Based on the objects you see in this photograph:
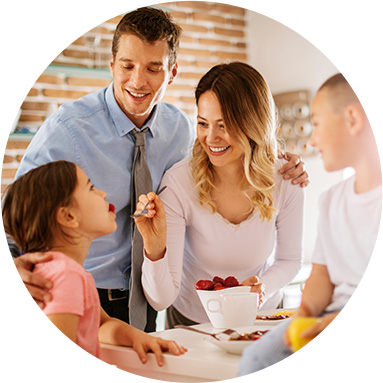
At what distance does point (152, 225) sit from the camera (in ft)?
3.81

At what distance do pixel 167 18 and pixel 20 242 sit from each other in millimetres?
503

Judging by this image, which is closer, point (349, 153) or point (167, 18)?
point (349, 153)

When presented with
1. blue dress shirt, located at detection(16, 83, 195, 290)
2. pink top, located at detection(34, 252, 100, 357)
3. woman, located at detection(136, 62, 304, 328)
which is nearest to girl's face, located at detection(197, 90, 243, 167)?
woman, located at detection(136, 62, 304, 328)

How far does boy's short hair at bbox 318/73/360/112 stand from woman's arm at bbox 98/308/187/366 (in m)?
0.52

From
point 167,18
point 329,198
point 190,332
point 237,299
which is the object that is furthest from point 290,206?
point 167,18

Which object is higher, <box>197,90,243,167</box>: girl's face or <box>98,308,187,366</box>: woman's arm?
<box>197,90,243,167</box>: girl's face

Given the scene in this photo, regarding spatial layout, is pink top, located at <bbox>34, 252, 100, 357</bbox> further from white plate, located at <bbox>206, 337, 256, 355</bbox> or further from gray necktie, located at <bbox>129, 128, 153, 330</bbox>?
white plate, located at <bbox>206, 337, 256, 355</bbox>

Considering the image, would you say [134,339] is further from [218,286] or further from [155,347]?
[218,286]

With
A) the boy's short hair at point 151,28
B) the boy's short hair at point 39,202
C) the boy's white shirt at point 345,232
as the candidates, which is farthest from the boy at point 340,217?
the boy's short hair at point 39,202

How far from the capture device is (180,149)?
122cm

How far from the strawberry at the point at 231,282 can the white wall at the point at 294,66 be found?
0.46 ft

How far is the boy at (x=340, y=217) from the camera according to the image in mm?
1074

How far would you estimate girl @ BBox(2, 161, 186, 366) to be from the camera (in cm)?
109

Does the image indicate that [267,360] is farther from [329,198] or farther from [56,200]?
[56,200]
